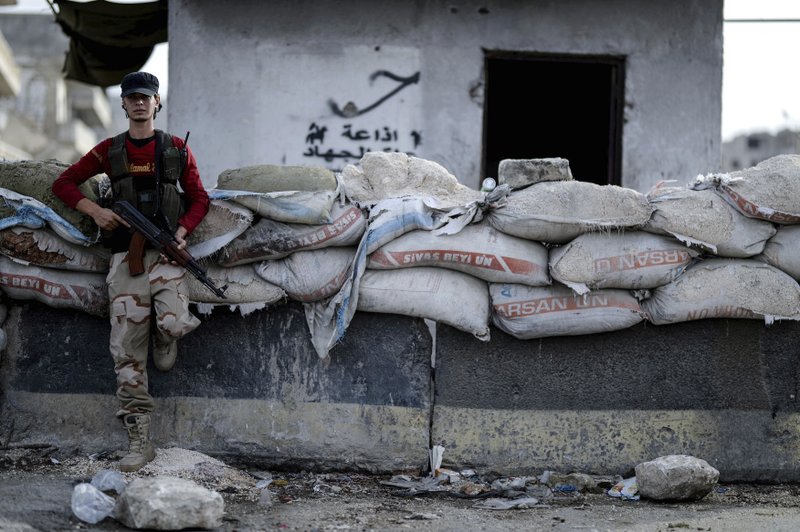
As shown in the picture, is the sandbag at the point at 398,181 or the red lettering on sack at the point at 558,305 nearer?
the red lettering on sack at the point at 558,305

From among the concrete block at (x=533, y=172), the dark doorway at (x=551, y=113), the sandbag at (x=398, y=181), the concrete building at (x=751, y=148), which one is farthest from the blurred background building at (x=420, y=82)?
the concrete building at (x=751, y=148)

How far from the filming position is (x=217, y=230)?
406cm

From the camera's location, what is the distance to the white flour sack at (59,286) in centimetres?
409

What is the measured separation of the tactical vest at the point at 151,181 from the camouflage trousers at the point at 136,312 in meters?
0.19

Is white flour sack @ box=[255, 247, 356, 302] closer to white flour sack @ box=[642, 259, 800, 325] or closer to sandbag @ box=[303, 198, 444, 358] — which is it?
sandbag @ box=[303, 198, 444, 358]

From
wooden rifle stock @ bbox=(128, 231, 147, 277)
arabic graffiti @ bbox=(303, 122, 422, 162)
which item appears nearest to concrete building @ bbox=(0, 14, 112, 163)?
arabic graffiti @ bbox=(303, 122, 422, 162)

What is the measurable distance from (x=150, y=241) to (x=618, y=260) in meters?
2.11

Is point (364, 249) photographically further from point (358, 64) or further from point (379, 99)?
point (358, 64)

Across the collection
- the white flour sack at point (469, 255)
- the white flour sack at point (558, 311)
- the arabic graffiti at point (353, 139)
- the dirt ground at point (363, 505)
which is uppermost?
the arabic graffiti at point (353, 139)

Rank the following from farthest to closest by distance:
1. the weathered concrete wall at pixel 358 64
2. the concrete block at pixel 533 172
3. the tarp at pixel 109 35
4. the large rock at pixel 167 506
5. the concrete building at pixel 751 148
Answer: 1. the concrete building at pixel 751 148
2. the tarp at pixel 109 35
3. the weathered concrete wall at pixel 358 64
4. the concrete block at pixel 533 172
5. the large rock at pixel 167 506

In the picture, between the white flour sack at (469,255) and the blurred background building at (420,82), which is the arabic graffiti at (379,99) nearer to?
the blurred background building at (420,82)

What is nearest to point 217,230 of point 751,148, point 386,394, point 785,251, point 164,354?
point 164,354

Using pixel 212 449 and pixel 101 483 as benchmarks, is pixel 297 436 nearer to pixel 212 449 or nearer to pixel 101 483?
pixel 212 449

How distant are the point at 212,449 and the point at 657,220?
2364 millimetres
